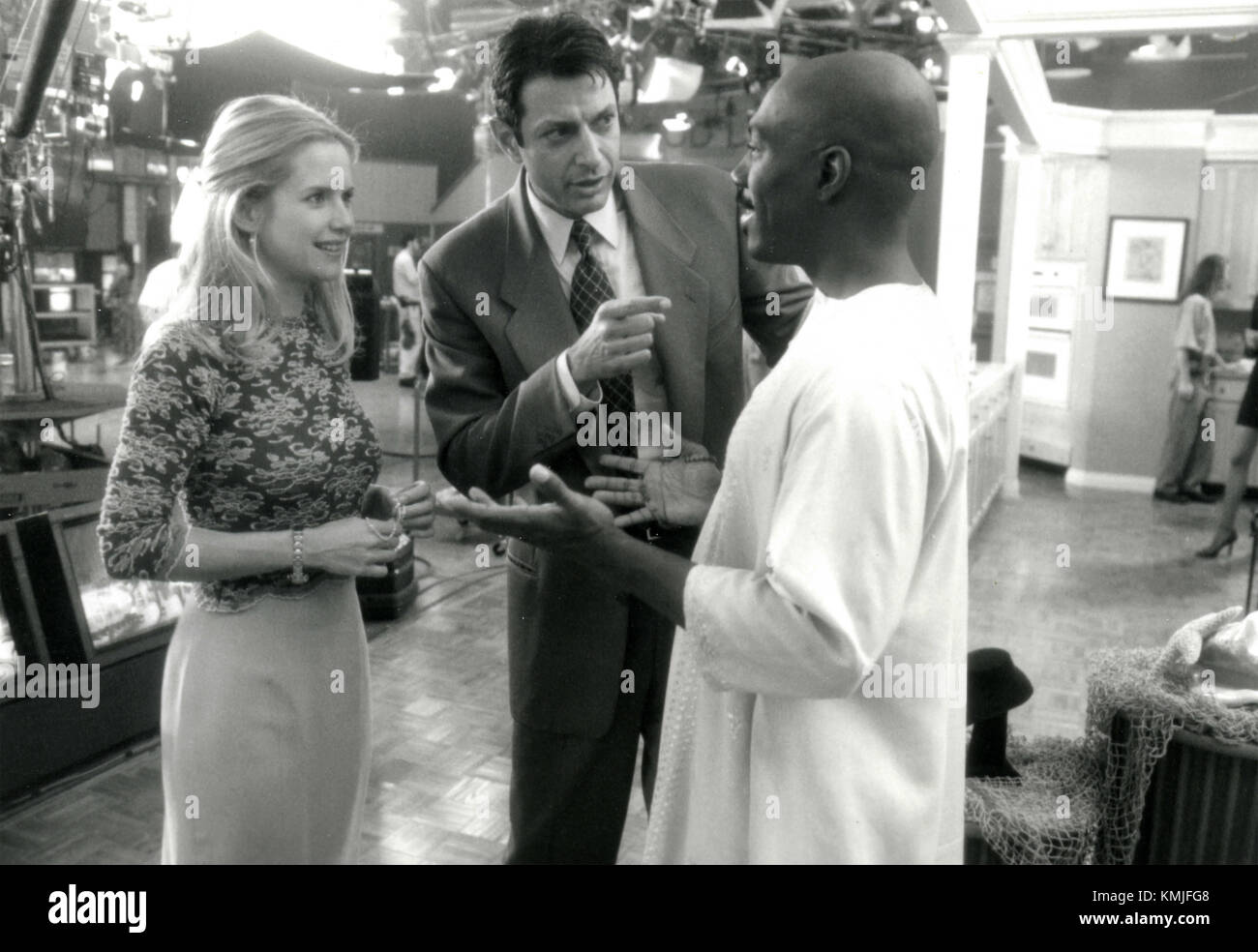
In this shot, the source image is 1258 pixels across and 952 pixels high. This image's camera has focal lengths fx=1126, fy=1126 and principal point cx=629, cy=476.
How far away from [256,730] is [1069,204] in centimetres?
909

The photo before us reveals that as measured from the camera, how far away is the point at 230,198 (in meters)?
1.73

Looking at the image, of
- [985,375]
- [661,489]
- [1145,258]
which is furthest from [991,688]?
[1145,258]

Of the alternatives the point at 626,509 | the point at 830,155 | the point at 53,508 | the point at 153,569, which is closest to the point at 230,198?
the point at 153,569

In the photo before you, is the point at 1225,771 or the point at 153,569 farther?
the point at 1225,771

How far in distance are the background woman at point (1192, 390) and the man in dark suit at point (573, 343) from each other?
741 centimetres

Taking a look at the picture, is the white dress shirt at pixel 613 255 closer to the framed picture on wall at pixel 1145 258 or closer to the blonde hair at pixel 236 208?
the blonde hair at pixel 236 208

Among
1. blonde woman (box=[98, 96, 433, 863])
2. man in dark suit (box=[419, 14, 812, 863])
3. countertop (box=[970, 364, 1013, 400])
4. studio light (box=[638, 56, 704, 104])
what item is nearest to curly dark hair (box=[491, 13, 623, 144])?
man in dark suit (box=[419, 14, 812, 863])

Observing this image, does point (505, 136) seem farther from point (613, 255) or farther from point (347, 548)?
point (347, 548)

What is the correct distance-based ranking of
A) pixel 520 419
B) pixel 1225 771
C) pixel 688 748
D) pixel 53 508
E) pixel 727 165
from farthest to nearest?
pixel 727 165, pixel 53 508, pixel 1225 771, pixel 520 419, pixel 688 748

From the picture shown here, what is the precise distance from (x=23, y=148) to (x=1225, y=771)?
3359 mm

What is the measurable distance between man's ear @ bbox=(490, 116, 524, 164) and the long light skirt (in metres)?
0.76

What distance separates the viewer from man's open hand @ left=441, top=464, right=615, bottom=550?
128 centimetres

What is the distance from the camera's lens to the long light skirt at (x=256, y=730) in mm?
1771
